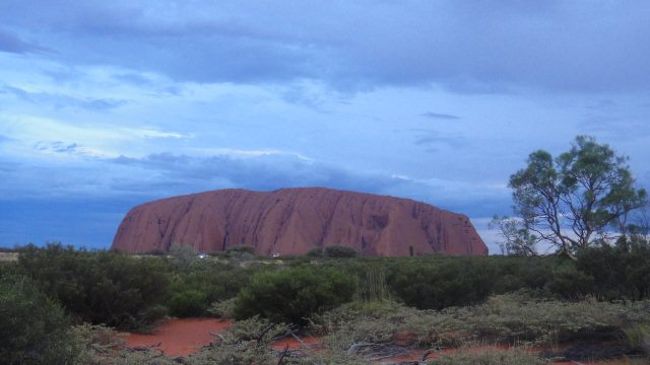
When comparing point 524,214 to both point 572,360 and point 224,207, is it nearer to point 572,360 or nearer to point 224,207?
point 572,360

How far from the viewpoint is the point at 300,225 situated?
286ft

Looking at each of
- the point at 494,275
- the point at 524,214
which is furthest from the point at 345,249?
the point at 494,275

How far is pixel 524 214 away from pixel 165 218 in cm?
6442

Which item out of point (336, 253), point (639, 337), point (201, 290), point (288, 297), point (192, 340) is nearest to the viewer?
point (639, 337)

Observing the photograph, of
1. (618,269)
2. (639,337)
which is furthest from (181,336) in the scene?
(618,269)

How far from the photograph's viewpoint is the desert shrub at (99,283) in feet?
54.0

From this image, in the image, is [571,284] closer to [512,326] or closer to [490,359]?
[512,326]

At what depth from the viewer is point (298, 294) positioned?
16.8 meters

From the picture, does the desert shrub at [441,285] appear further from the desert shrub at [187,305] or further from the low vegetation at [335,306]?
the desert shrub at [187,305]

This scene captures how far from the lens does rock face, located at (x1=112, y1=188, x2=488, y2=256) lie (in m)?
85.1

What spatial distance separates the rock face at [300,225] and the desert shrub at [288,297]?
2501 inches

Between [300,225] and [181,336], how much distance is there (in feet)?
230

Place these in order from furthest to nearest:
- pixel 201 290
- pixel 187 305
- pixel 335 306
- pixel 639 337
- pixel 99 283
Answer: pixel 201 290
pixel 187 305
pixel 335 306
pixel 99 283
pixel 639 337

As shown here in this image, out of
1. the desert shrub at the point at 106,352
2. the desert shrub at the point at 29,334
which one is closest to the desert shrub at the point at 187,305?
the desert shrub at the point at 106,352
